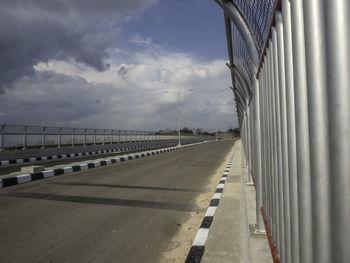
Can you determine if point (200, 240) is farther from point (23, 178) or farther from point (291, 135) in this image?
point (23, 178)

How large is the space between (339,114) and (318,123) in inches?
4.9

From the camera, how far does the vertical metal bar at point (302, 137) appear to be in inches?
42.0

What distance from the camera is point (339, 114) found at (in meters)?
0.80

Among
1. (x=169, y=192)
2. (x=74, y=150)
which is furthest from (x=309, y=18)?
(x=74, y=150)

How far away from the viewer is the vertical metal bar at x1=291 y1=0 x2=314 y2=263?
3.50 feet

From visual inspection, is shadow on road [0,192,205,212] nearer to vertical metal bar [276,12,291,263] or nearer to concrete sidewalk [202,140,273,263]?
concrete sidewalk [202,140,273,263]

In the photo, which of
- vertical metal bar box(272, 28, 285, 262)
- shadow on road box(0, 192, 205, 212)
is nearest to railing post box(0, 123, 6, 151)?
shadow on road box(0, 192, 205, 212)

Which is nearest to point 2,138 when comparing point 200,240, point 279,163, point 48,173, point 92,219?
point 48,173

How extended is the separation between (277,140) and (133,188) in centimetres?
524

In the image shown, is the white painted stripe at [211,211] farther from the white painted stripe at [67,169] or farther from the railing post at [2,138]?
the railing post at [2,138]

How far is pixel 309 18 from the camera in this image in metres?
0.94

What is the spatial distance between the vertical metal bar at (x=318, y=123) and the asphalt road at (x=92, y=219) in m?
2.25

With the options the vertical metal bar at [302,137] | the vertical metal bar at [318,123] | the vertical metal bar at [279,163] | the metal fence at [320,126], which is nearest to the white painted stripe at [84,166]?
the vertical metal bar at [279,163]

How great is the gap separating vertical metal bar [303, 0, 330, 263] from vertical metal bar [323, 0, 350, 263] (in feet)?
0.22
